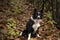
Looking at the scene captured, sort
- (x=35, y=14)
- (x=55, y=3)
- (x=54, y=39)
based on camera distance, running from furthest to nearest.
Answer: (x=55, y=3)
(x=54, y=39)
(x=35, y=14)

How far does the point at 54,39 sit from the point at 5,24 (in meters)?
2.06

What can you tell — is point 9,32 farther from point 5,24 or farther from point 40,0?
point 40,0

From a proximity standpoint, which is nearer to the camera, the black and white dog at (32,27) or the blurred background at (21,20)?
the black and white dog at (32,27)

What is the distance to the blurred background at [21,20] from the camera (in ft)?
22.4

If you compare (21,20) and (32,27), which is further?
(21,20)

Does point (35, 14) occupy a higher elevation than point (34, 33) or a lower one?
higher

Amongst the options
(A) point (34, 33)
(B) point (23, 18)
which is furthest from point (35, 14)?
(B) point (23, 18)

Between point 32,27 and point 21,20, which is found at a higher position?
point 32,27

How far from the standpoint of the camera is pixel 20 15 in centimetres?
888

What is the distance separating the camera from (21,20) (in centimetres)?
834

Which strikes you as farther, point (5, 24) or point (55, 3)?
point (55, 3)

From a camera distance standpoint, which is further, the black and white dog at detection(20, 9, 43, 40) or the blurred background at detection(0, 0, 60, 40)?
the blurred background at detection(0, 0, 60, 40)

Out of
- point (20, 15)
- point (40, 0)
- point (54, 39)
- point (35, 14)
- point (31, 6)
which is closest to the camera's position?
point (35, 14)

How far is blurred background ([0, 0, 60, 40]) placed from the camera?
6.83 meters
